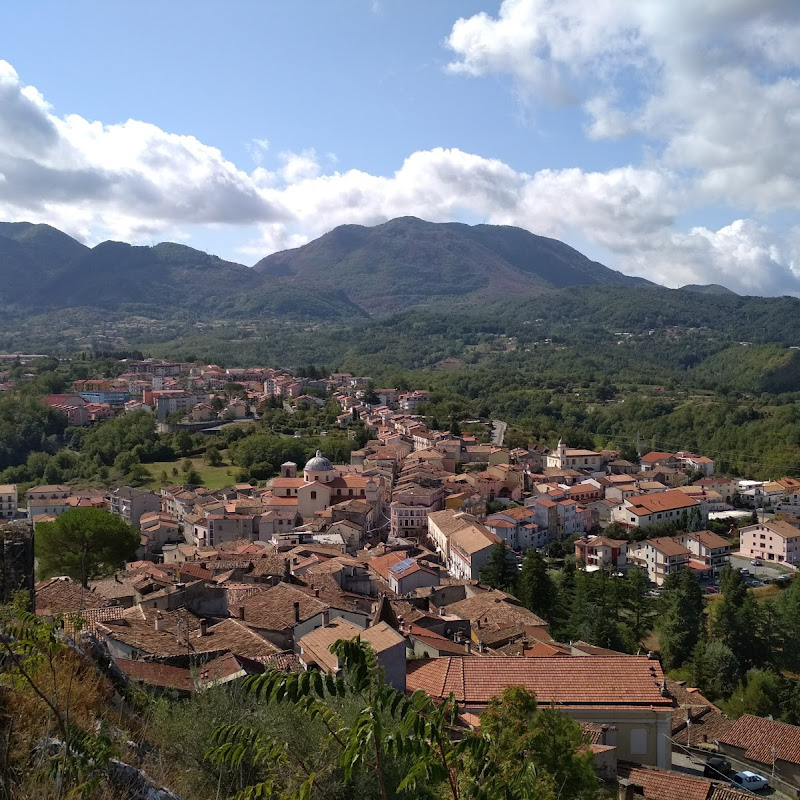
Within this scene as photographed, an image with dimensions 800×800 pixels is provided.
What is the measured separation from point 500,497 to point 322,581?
891 inches

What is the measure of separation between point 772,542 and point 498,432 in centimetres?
2383

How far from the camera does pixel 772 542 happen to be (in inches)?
1431

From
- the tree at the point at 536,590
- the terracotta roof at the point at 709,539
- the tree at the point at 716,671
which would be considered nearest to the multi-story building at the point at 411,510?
the tree at the point at 536,590

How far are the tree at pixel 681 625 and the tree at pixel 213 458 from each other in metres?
30.2

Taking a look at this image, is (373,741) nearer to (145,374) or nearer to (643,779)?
(643,779)

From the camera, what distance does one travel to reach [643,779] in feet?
28.8

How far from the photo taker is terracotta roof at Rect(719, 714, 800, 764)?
12727mm

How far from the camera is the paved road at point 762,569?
3391cm

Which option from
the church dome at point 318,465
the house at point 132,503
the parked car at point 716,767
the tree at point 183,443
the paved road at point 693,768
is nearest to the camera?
the paved road at point 693,768

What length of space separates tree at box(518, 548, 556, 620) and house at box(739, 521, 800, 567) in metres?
16.9

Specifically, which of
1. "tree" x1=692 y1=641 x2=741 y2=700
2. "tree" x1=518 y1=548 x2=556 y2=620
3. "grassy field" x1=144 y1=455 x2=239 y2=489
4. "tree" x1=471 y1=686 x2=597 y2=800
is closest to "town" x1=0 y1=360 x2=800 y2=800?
"tree" x1=518 y1=548 x2=556 y2=620

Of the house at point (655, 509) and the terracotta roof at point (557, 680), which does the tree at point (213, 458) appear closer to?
the house at point (655, 509)

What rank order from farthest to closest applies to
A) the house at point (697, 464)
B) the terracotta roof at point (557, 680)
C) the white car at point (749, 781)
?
the house at point (697, 464)
the white car at point (749, 781)
the terracotta roof at point (557, 680)

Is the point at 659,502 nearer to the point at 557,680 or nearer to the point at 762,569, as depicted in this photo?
the point at 762,569
